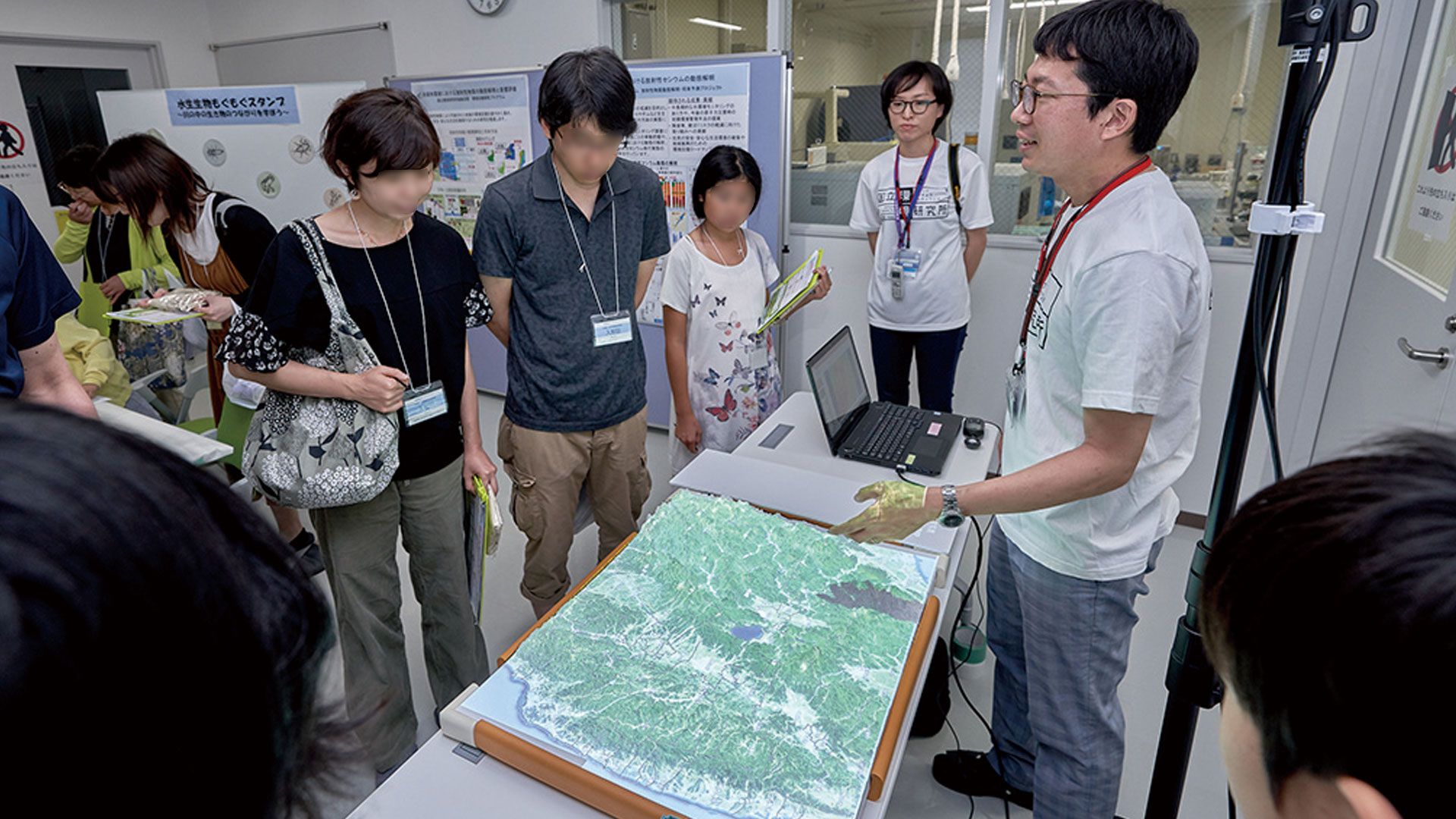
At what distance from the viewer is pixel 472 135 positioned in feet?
12.1

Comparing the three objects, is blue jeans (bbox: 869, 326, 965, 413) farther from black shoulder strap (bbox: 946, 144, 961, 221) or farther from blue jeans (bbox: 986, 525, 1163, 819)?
blue jeans (bbox: 986, 525, 1163, 819)

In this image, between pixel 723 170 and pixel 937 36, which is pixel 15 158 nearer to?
pixel 723 170

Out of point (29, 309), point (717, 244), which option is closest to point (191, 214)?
point (29, 309)

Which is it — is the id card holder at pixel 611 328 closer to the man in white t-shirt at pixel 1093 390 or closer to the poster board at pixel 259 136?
the man in white t-shirt at pixel 1093 390

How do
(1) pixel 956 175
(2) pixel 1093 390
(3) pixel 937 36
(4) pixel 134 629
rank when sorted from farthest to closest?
1. (3) pixel 937 36
2. (1) pixel 956 175
3. (2) pixel 1093 390
4. (4) pixel 134 629

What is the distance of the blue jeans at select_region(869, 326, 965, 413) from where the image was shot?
2799 mm

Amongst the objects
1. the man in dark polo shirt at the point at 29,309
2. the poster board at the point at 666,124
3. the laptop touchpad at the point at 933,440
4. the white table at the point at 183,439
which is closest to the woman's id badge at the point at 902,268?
the poster board at the point at 666,124

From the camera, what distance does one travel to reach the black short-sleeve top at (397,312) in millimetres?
1327

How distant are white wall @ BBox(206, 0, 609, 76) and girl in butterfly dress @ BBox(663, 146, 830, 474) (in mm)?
1881

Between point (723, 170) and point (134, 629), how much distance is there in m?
1.98

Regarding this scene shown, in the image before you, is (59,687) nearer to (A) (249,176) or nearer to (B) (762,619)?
(B) (762,619)

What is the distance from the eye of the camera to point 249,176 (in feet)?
12.2

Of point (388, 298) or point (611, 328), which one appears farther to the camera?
point (611, 328)

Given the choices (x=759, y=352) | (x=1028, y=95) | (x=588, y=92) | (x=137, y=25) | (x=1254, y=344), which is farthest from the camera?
(x=137, y=25)
